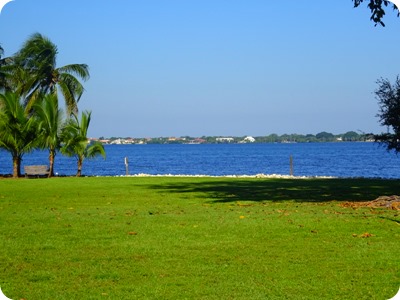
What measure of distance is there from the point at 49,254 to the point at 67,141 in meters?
27.3

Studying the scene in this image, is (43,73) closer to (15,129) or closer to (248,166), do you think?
(15,129)

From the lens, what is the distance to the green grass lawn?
7609 mm

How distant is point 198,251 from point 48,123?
2731 cm

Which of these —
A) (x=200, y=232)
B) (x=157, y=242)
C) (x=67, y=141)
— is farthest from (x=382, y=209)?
(x=67, y=141)

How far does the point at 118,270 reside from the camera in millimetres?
8484

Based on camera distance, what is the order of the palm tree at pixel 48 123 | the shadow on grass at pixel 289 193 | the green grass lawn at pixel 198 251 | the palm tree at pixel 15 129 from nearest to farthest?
the green grass lawn at pixel 198 251
the shadow on grass at pixel 289 193
the palm tree at pixel 15 129
the palm tree at pixel 48 123

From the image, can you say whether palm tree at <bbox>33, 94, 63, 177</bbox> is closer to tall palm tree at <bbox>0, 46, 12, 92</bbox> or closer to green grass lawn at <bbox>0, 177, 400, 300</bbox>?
tall palm tree at <bbox>0, 46, 12, 92</bbox>

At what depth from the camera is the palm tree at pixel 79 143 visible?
36.2 meters

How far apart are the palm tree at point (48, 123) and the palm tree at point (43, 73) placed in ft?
12.8

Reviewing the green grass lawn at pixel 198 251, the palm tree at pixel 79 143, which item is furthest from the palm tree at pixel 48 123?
the green grass lawn at pixel 198 251

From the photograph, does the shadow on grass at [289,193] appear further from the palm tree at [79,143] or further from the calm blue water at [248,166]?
the calm blue water at [248,166]

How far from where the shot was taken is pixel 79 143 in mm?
36375

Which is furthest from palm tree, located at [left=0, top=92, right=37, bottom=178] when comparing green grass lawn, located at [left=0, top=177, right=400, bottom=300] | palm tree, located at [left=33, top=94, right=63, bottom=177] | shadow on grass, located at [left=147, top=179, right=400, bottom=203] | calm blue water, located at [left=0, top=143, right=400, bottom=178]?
calm blue water, located at [left=0, top=143, right=400, bottom=178]

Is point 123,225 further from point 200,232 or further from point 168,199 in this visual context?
point 168,199
